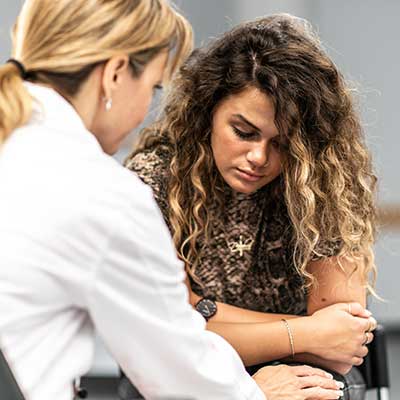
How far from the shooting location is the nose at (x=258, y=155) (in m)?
2.12

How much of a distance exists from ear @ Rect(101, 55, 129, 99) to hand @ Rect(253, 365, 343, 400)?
849 mm

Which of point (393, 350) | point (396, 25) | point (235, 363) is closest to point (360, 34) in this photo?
point (396, 25)

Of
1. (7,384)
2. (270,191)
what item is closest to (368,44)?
(270,191)

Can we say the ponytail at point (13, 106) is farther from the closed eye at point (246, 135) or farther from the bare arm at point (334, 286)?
the bare arm at point (334, 286)

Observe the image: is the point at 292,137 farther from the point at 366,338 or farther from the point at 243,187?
the point at 366,338

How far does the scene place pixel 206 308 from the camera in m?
2.25

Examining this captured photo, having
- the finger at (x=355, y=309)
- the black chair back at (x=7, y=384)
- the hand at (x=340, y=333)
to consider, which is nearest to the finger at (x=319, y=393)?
the hand at (x=340, y=333)

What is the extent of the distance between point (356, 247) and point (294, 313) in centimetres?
25

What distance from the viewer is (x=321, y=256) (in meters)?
2.23

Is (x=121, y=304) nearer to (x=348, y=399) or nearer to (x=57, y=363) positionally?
(x=57, y=363)

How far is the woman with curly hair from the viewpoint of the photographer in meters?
2.14

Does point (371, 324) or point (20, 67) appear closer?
point (20, 67)

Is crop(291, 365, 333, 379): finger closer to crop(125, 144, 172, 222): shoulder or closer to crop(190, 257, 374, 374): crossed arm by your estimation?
crop(190, 257, 374, 374): crossed arm

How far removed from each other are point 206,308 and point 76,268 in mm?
954
